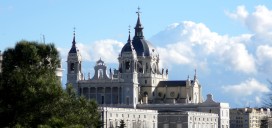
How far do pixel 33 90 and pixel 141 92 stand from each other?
413 ft

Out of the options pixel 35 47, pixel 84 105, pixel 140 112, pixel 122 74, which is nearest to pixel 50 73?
pixel 35 47

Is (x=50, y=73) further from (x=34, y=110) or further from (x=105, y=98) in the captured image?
(x=105, y=98)

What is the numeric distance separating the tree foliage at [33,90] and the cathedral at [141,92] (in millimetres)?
98446

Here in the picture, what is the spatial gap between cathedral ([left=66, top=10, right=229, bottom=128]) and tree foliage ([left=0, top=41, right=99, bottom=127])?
98.4m

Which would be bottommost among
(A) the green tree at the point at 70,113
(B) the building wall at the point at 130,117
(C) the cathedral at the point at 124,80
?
(A) the green tree at the point at 70,113

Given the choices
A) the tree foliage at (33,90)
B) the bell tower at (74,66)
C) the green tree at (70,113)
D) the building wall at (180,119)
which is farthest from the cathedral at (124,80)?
the tree foliage at (33,90)

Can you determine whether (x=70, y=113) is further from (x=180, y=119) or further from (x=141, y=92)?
(x=141, y=92)

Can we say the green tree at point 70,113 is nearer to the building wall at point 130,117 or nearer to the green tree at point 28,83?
the green tree at point 28,83

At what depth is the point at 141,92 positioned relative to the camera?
197000mm

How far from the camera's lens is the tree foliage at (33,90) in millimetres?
71375

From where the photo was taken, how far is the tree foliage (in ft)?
234

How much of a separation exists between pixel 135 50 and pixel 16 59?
4816 inches

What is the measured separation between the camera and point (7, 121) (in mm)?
71750

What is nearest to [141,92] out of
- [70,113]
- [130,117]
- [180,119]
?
[180,119]
